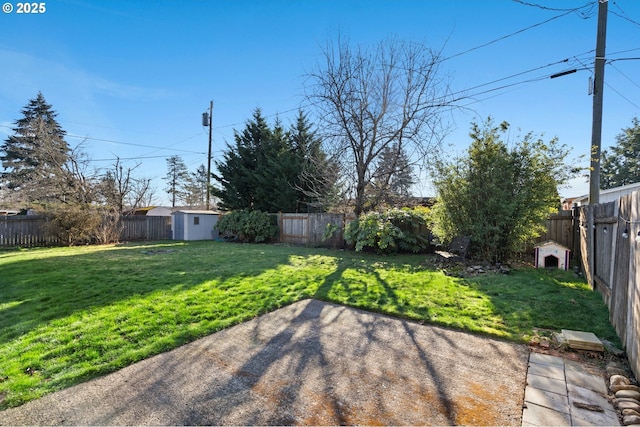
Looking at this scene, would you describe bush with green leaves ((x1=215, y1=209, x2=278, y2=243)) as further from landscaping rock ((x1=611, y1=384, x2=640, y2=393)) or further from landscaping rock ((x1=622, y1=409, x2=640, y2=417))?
landscaping rock ((x1=622, y1=409, x2=640, y2=417))

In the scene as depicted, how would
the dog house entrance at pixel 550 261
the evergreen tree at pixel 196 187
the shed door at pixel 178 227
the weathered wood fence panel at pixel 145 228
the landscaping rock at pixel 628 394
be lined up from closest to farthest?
the landscaping rock at pixel 628 394 < the dog house entrance at pixel 550 261 < the weathered wood fence panel at pixel 145 228 < the shed door at pixel 178 227 < the evergreen tree at pixel 196 187

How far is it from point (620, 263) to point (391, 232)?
19.1ft

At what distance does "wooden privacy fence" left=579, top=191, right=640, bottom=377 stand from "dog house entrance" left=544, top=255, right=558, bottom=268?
144cm

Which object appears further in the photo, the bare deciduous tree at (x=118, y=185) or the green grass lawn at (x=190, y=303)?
the bare deciduous tree at (x=118, y=185)

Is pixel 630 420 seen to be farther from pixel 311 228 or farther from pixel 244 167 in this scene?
pixel 244 167

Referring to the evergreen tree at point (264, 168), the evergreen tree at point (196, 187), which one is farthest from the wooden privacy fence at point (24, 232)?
the evergreen tree at point (196, 187)

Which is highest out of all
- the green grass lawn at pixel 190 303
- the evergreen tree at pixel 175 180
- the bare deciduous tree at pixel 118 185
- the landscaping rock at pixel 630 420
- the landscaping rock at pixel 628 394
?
the evergreen tree at pixel 175 180

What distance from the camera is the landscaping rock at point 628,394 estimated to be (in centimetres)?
202

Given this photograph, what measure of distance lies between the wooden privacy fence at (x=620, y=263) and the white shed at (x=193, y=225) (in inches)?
583

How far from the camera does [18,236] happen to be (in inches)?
444

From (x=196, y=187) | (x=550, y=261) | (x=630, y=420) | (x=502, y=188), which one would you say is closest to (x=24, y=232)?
(x=502, y=188)

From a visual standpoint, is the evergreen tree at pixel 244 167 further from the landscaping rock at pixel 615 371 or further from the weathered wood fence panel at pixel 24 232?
the landscaping rock at pixel 615 371

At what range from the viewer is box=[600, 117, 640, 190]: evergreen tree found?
21.6 meters

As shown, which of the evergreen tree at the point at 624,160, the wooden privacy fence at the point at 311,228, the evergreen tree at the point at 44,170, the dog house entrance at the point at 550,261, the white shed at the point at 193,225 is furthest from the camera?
the evergreen tree at the point at 624,160
